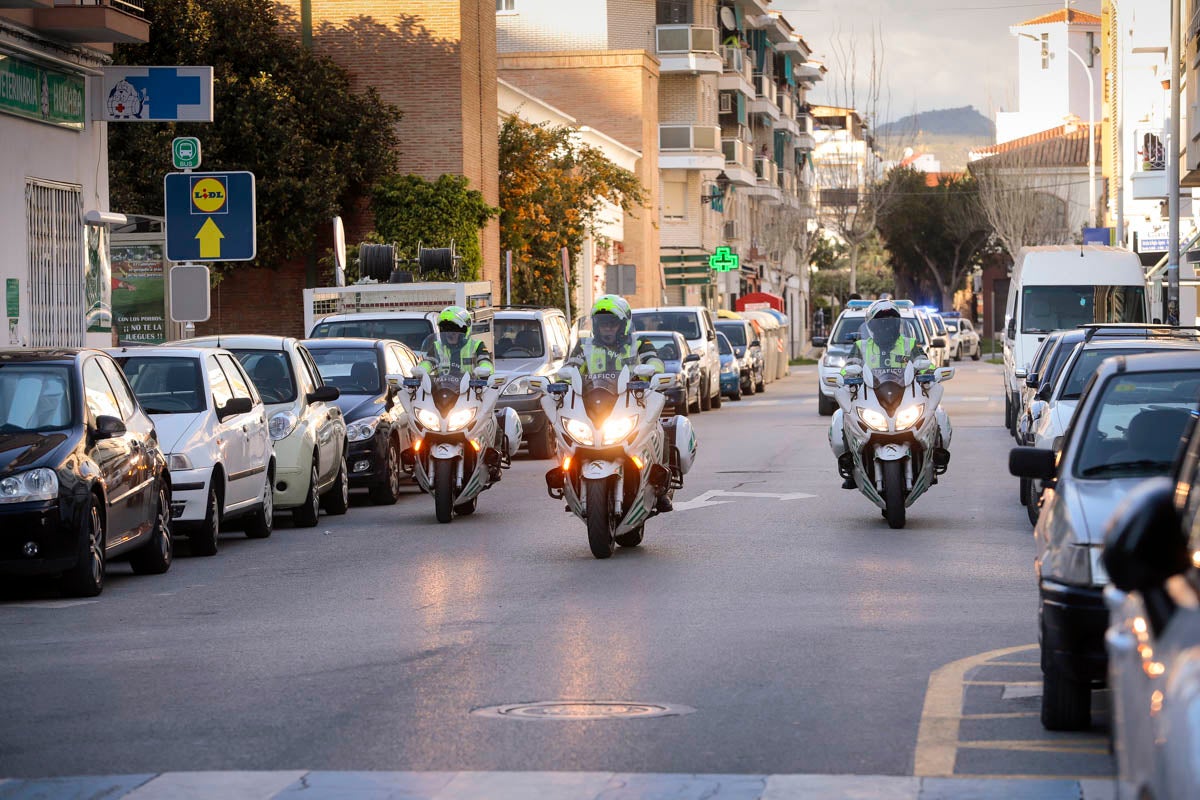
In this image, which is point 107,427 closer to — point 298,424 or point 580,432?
point 580,432

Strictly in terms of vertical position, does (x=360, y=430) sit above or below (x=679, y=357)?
below

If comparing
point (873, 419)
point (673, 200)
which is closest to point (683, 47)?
point (673, 200)

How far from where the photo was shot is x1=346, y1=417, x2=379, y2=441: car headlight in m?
19.0

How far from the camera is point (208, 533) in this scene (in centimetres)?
1459

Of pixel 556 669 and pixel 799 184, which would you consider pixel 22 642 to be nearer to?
pixel 556 669

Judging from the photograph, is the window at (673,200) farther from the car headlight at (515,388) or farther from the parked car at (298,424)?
the parked car at (298,424)

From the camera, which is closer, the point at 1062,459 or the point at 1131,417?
the point at 1062,459

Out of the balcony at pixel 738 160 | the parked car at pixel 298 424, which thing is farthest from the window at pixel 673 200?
the parked car at pixel 298 424

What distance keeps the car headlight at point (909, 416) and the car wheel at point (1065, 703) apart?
817 cm

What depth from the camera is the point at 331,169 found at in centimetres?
3728

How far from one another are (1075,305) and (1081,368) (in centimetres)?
1493

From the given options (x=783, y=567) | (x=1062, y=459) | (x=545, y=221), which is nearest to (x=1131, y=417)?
(x=1062, y=459)

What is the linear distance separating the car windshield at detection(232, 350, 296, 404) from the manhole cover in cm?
975

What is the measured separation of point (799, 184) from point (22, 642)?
283 ft
